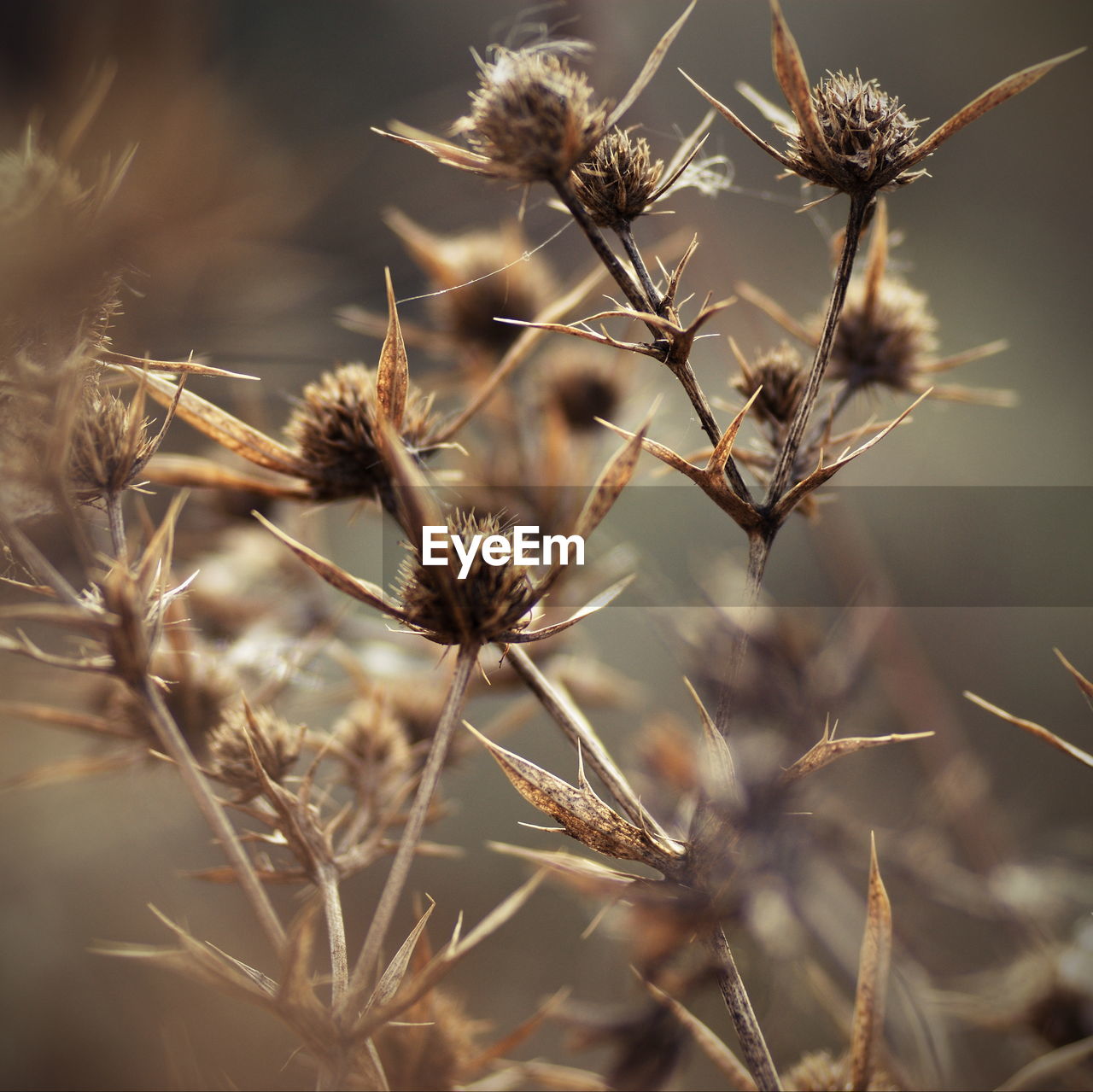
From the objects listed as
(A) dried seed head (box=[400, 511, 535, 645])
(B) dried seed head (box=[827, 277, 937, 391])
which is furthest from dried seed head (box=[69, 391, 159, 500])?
(B) dried seed head (box=[827, 277, 937, 391])

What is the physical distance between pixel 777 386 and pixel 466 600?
20cm

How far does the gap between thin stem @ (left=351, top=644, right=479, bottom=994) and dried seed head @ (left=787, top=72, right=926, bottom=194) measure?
246mm

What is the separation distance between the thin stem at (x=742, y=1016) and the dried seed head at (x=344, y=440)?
270mm

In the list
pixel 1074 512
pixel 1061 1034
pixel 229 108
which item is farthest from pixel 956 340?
pixel 229 108

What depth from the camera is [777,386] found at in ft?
1.28

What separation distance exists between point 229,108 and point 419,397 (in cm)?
72

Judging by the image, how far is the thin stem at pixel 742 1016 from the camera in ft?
1.02

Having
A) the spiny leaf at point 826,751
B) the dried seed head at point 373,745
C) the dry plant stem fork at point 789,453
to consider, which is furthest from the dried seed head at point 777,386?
the dried seed head at point 373,745

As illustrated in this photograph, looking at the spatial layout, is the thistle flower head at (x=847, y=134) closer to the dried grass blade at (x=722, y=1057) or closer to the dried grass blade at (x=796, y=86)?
the dried grass blade at (x=796, y=86)

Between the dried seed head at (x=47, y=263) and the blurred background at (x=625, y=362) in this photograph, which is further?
the blurred background at (x=625, y=362)

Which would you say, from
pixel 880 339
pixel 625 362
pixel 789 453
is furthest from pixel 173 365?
pixel 625 362

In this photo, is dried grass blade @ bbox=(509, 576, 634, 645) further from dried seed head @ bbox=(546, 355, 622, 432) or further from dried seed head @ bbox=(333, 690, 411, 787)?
dried seed head @ bbox=(546, 355, 622, 432)

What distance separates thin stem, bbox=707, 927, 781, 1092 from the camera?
311 millimetres

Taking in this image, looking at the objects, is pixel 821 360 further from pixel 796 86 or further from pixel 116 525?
pixel 116 525
